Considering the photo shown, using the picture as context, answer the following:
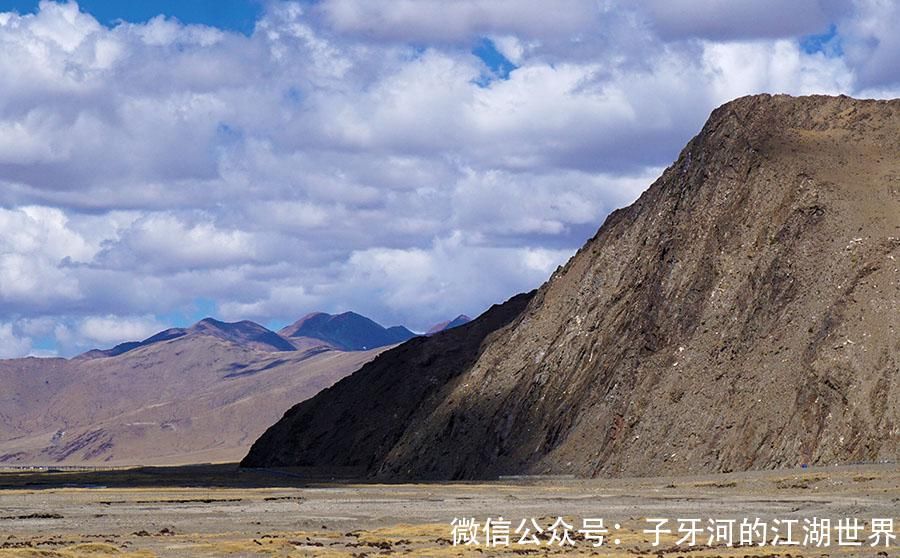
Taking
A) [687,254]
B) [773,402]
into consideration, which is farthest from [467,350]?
[773,402]

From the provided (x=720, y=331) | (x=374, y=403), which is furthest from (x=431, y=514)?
(x=374, y=403)

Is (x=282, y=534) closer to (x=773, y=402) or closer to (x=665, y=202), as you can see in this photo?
(x=773, y=402)

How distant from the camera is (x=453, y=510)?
56188 mm

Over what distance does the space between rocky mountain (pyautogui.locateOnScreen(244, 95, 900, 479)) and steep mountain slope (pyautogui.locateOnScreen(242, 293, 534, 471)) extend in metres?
11.2

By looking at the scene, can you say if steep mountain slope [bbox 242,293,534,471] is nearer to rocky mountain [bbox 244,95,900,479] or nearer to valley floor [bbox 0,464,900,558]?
rocky mountain [bbox 244,95,900,479]

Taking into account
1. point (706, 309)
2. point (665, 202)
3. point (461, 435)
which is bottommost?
point (461, 435)

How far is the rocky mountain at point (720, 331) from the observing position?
7806 cm

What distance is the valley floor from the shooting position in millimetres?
38656

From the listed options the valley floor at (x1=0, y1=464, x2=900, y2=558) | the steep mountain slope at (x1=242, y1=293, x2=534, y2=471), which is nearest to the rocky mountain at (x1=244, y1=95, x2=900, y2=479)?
the valley floor at (x1=0, y1=464, x2=900, y2=558)

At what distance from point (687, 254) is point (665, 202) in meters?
7.17

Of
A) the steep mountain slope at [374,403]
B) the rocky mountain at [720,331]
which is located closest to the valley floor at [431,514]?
the rocky mountain at [720,331]

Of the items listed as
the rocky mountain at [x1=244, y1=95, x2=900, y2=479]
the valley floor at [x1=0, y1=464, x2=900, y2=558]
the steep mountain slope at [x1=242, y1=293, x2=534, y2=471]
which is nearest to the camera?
the valley floor at [x1=0, y1=464, x2=900, y2=558]

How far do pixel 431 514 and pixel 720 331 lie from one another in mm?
38201

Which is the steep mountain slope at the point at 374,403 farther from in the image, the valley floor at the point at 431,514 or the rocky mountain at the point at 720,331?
the valley floor at the point at 431,514
